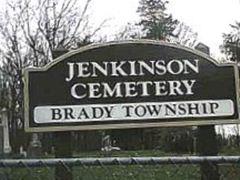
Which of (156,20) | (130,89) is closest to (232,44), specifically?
(156,20)

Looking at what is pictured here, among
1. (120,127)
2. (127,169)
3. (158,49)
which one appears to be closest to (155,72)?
(158,49)

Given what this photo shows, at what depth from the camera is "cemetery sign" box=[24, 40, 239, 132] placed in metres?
6.65

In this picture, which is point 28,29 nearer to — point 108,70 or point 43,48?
point 43,48

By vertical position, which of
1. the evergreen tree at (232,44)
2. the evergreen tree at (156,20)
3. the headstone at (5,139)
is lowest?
the headstone at (5,139)

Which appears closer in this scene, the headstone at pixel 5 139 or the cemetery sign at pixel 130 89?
the cemetery sign at pixel 130 89

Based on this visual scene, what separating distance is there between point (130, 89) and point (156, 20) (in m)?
45.7

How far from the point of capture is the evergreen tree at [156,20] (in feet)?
157

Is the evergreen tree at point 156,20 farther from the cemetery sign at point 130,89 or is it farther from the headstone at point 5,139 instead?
the cemetery sign at point 130,89

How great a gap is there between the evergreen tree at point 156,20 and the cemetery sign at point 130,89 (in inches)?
1531

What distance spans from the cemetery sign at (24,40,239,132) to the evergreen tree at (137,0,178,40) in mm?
38890

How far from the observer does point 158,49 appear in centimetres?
695

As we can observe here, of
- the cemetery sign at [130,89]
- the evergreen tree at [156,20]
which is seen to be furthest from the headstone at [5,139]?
the evergreen tree at [156,20]

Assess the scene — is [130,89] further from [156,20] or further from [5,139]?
[156,20]

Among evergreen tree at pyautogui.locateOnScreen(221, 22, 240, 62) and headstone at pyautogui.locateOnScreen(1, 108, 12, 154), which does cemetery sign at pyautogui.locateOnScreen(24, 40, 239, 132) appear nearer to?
headstone at pyautogui.locateOnScreen(1, 108, 12, 154)
